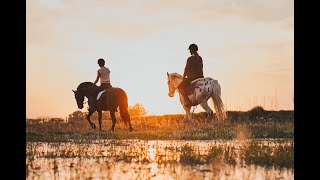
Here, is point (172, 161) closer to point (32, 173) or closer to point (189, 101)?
point (32, 173)

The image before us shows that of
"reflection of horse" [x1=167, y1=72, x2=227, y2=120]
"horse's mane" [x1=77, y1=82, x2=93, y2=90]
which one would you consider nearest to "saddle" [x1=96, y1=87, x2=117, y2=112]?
"horse's mane" [x1=77, y1=82, x2=93, y2=90]

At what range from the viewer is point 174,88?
22359 millimetres

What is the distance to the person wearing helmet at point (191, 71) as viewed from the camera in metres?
20.7

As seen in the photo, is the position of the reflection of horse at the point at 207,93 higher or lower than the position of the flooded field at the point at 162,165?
higher

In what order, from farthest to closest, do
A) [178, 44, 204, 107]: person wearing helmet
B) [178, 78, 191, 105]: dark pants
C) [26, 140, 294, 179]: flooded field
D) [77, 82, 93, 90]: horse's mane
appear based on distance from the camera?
[77, 82, 93, 90]: horse's mane, [178, 78, 191, 105]: dark pants, [178, 44, 204, 107]: person wearing helmet, [26, 140, 294, 179]: flooded field

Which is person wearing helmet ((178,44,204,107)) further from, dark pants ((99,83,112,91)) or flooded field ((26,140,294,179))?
flooded field ((26,140,294,179))

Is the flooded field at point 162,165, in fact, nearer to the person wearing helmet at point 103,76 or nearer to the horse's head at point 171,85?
the person wearing helmet at point 103,76

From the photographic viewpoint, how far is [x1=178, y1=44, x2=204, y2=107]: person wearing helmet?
20703 millimetres

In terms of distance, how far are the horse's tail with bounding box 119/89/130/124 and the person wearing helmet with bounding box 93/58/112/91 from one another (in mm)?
974

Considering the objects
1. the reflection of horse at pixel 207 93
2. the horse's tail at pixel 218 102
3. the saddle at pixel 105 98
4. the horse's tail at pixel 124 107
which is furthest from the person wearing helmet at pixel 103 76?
the horse's tail at pixel 218 102

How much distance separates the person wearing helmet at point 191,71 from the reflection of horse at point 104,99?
254cm

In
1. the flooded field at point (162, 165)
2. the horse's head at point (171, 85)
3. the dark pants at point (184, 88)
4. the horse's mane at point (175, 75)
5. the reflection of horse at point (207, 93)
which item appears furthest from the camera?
the horse's head at point (171, 85)
